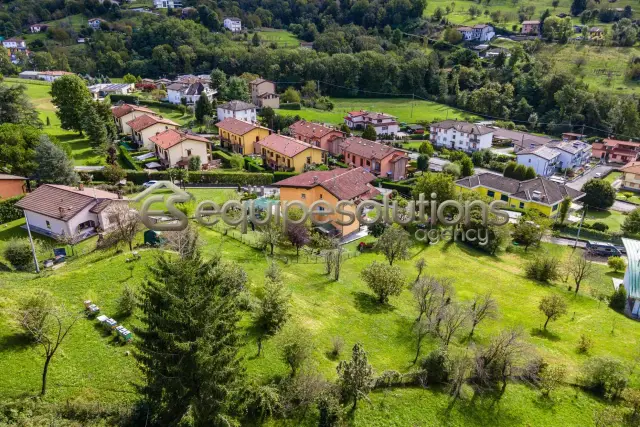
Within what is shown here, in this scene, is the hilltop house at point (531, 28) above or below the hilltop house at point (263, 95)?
above

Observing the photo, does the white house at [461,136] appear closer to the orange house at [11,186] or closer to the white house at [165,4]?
the orange house at [11,186]

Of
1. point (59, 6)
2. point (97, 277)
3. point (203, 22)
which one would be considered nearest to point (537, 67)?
point (203, 22)

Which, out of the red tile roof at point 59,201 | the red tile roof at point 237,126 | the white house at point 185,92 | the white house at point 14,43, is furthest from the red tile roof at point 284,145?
the white house at point 14,43

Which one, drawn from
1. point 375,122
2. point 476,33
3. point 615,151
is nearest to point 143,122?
point 375,122

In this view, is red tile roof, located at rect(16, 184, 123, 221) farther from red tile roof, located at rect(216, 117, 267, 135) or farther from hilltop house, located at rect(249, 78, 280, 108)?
hilltop house, located at rect(249, 78, 280, 108)

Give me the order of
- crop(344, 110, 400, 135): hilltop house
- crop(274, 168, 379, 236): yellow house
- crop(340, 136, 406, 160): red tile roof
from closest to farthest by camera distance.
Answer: crop(274, 168, 379, 236): yellow house < crop(340, 136, 406, 160): red tile roof < crop(344, 110, 400, 135): hilltop house

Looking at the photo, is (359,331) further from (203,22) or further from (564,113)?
(203,22)

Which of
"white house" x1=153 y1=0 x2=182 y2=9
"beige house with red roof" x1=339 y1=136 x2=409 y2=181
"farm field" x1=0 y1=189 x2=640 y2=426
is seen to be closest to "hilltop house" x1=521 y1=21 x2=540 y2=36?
"beige house with red roof" x1=339 y1=136 x2=409 y2=181
